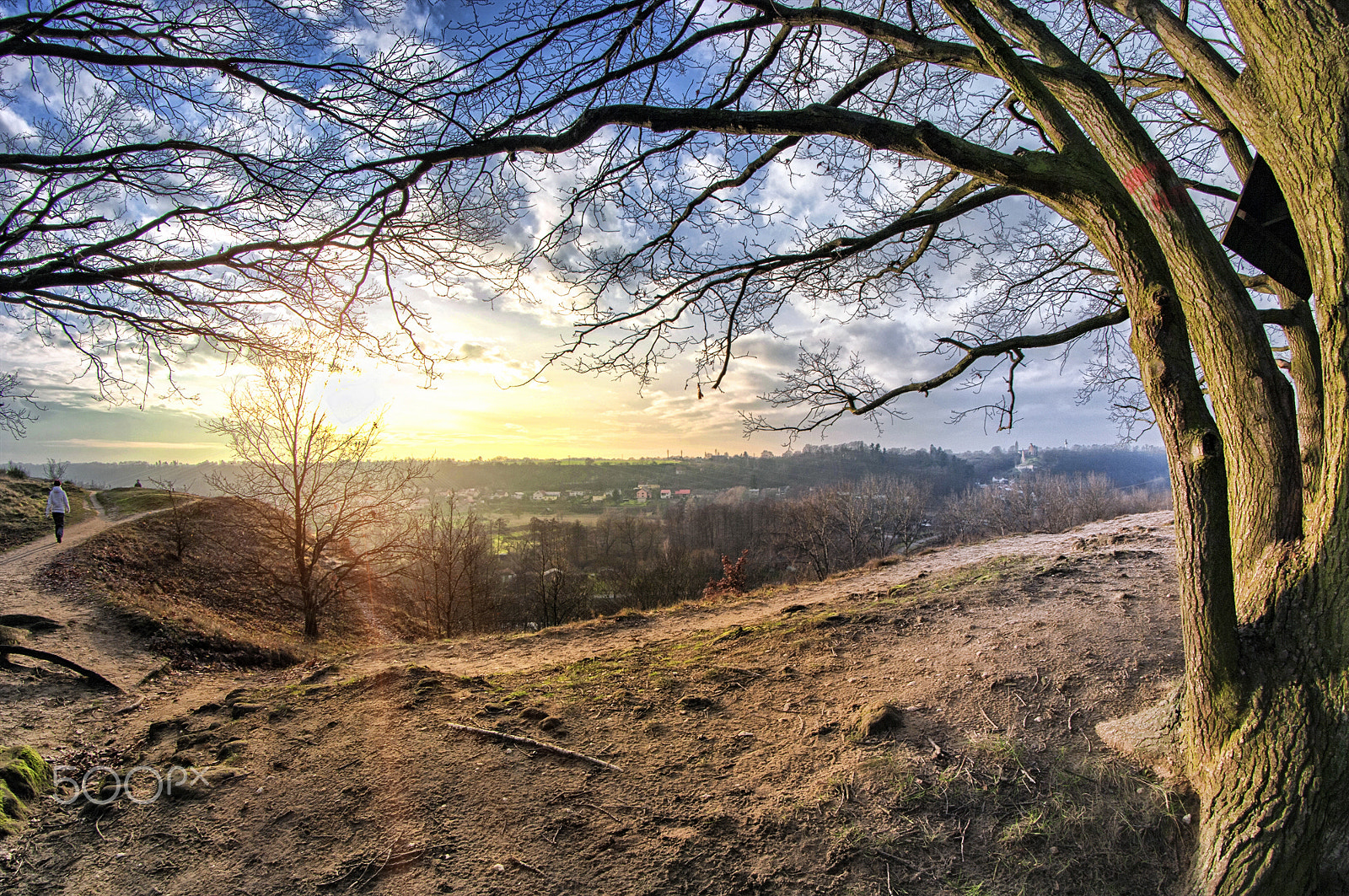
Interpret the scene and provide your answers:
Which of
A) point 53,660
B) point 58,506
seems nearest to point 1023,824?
point 53,660

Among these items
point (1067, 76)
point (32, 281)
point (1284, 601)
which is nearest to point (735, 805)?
point (1284, 601)

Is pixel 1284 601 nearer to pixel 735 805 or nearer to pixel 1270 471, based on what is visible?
pixel 1270 471

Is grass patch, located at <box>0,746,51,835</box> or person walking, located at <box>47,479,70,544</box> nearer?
A: grass patch, located at <box>0,746,51,835</box>

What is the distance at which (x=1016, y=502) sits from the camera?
48.8 meters

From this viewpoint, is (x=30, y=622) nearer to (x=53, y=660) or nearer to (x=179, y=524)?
(x=53, y=660)

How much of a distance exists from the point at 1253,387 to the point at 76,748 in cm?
799

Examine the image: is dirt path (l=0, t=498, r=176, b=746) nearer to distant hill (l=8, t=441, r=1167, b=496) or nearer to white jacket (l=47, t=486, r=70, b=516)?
white jacket (l=47, t=486, r=70, b=516)

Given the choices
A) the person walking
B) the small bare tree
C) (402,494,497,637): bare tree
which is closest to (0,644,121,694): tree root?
(402,494,497,637): bare tree

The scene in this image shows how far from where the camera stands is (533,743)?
3.29 metres

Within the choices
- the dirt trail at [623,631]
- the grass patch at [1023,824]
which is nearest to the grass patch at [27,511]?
the dirt trail at [623,631]

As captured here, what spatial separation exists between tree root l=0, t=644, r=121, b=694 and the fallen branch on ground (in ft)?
16.8

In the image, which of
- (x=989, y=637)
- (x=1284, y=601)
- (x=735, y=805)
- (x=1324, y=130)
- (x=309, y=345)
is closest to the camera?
(x=1324, y=130)

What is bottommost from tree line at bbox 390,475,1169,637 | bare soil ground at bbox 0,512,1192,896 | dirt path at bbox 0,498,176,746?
tree line at bbox 390,475,1169,637

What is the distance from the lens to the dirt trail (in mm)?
6066
